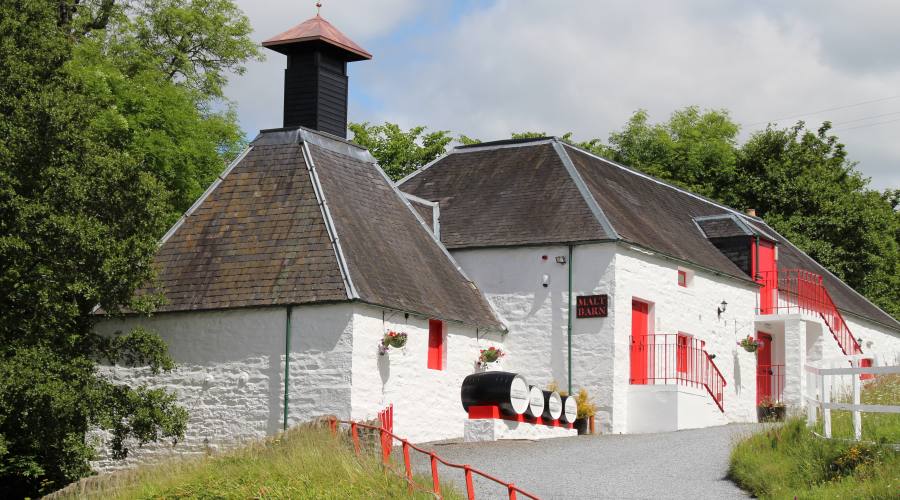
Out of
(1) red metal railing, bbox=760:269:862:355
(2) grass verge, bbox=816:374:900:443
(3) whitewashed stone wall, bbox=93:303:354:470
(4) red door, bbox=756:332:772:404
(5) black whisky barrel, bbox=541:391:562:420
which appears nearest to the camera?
(2) grass verge, bbox=816:374:900:443

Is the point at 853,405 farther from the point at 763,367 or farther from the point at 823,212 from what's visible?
the point at 823,212

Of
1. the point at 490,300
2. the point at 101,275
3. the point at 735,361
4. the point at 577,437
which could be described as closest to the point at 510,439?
the point at 577,437

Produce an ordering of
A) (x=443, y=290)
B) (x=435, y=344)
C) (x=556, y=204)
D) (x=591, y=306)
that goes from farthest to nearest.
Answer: (x=556, y=204) < (x=591, y=306) < (x=443, y=290) < (x=435, y=344)

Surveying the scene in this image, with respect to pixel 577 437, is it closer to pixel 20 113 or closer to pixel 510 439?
pixel 510 439

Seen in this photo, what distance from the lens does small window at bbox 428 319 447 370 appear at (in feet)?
90.1

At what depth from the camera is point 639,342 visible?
101ft

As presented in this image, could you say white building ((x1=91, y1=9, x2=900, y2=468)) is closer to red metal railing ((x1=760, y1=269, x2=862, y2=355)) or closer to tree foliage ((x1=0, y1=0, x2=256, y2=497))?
red metal railing ((x1=760, y1=269, x2=862, y2=355))

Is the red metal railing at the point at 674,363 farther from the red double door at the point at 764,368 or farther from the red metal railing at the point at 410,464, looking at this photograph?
the red metal railing at the point at 410,464

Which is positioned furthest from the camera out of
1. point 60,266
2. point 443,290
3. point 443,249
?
point 443,249

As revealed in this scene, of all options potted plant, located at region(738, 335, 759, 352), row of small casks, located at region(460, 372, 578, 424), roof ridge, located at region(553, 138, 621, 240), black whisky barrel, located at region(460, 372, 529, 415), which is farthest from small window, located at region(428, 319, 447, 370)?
potted plant, located at region(738, 335, 759, 352)

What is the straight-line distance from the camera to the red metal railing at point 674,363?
3045cm

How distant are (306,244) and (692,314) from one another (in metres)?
10.7

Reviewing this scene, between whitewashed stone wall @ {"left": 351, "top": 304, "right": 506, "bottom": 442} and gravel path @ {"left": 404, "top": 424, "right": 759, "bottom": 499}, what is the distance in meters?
0.96

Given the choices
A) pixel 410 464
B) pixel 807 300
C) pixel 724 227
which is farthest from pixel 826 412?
pixel 807 300
